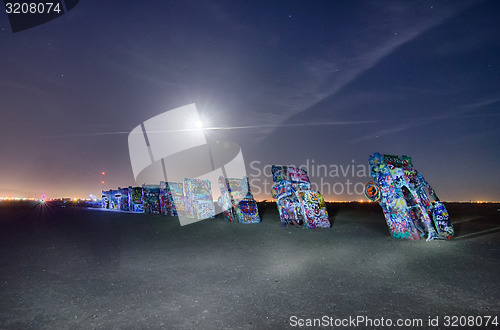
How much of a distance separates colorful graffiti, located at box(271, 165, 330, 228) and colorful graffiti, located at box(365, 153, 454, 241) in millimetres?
2873

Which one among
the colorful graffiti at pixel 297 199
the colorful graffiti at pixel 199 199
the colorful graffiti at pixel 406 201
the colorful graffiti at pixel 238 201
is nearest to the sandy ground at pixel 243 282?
the colorful graffiti at pixel 406 201

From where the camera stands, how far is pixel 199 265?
22.4ft

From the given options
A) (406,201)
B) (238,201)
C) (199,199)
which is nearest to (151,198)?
(199,199)

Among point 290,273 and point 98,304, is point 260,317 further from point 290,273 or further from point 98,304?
point 98,304

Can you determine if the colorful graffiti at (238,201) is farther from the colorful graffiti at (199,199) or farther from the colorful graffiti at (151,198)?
the colorful graffiti at (151,198)

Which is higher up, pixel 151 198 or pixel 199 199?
pixel 151 198

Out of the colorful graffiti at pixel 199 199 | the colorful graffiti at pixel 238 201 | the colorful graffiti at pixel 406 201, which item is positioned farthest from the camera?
the colorful graffiti at pixel 199 199

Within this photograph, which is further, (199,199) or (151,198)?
(151,198)

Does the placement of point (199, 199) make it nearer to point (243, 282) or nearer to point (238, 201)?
point (238, 201)

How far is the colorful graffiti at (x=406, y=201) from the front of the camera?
9336 mm

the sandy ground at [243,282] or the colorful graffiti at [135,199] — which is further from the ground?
the colorful graffiti at [135,199]

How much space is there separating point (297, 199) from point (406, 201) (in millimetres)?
4790

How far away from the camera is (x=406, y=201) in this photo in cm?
973

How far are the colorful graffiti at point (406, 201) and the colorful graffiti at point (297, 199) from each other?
287 cm
